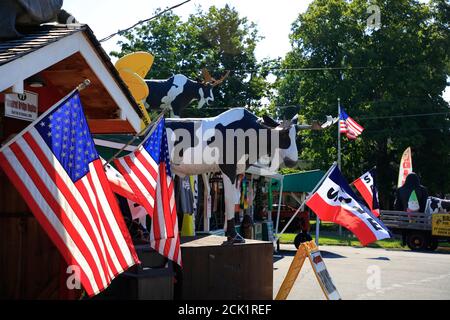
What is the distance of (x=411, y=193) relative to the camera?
83.1 feet

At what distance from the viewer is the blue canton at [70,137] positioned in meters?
5.05

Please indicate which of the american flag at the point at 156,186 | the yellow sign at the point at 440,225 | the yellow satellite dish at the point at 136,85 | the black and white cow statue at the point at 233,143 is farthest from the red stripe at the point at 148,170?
the yellow sign at the point at 440,225

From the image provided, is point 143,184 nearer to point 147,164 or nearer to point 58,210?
point 147,164

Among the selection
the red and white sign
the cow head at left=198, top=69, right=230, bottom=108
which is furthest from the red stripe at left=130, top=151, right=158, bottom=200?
the red and white sign

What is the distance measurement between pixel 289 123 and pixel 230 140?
3.41ft

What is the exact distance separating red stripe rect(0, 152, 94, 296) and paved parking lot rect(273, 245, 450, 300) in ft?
22.2

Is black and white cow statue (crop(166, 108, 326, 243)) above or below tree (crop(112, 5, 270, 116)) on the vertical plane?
below

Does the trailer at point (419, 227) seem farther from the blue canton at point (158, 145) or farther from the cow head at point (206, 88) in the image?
the blue canton at point (158, 145)

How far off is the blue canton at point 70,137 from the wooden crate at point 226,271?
375 centimetres

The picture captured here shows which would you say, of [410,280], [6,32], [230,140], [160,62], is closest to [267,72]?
[160,62]

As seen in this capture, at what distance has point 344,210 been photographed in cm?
1084

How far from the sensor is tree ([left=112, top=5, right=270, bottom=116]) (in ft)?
125

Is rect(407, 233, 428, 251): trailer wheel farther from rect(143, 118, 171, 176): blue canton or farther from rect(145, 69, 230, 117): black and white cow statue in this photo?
rect(143, 118, 171, 176): blue canton

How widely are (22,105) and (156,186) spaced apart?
166cm
